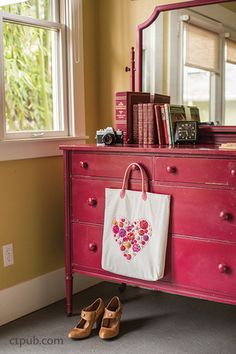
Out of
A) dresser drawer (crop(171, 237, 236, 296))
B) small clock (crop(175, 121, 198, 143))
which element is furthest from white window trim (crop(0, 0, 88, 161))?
dresser drawer (crop(171, 237, 236, 296))

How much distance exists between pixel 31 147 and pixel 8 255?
0.60 metres

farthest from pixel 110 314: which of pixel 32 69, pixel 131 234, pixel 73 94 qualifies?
pixel 32 69

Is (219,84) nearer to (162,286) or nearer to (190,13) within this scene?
(190,13)

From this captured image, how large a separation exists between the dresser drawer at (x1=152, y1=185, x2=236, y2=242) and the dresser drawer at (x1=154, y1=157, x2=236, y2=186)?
43 millimetres

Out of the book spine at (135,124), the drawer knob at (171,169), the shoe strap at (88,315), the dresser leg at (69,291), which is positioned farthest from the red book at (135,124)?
the shoe strap at (88,315)

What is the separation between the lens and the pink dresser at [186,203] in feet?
7.29

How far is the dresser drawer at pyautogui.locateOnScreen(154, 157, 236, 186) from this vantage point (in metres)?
2.19

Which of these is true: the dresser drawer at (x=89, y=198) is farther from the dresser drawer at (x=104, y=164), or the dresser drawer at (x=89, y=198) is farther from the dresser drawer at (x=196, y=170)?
the dresser drawer at (x=196, y=170)

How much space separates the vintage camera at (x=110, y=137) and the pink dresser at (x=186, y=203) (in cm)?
13

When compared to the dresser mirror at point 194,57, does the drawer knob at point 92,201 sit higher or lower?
lower

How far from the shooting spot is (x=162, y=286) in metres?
2.43

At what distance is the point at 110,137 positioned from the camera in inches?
104

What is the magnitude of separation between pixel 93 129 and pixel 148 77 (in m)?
0.54

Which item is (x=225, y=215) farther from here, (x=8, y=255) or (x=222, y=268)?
(x=8, y=255)
